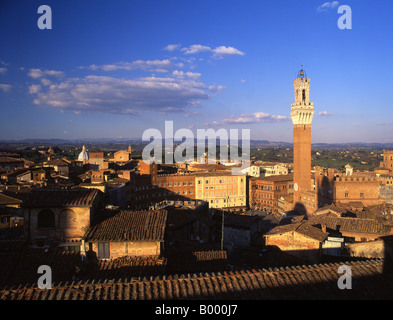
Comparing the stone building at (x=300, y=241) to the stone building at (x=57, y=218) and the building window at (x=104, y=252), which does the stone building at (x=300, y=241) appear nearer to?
the building window at (x=104, y=252)

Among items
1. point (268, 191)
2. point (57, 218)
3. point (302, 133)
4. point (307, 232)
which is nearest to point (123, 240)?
point (57, 218)

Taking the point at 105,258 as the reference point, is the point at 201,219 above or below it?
below

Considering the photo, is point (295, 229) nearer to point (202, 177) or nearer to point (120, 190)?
point (120, 190)

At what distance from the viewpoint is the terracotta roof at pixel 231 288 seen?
601cm

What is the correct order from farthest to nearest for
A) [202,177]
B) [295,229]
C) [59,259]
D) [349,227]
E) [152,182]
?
[202,177] < [152,182] < [349,227] < [295,229] < [59,259]

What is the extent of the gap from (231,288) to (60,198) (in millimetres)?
8547

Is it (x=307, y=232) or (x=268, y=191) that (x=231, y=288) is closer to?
(x=307, y=232)

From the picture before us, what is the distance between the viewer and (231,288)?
646cm

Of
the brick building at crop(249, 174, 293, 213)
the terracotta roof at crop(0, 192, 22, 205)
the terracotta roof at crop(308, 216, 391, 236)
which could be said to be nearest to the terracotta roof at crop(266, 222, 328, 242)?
the terracotta roof at crop(308, 216, 391, 236)

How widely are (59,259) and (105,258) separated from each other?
1.54 metres

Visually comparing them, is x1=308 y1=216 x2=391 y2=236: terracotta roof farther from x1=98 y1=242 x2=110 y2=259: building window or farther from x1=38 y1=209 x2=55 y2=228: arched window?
x1=38 y1=209 x2=55 y2=228: arched window

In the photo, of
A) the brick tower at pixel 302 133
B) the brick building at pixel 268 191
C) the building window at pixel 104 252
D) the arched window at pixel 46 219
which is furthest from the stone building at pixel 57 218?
the brick building at pixel 268 191

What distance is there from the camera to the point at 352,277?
7266mm
